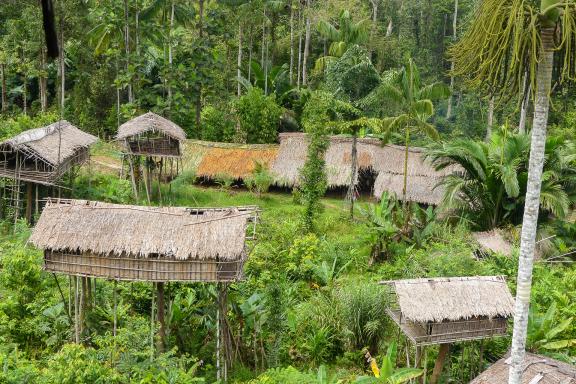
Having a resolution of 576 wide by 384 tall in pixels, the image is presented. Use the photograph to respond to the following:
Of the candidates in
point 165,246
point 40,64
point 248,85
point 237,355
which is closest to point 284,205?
point 248,85

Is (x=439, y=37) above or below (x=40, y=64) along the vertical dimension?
above

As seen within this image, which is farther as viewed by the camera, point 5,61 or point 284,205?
point 5,61

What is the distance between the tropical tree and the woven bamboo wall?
8.52 metres

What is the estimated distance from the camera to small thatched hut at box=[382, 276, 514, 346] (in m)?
9.06

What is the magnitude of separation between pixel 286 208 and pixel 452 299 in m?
11.1

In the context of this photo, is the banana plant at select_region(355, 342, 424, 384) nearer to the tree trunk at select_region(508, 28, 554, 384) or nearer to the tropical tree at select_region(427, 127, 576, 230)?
the tree trunk at select_region(508, 28, 554, 384)

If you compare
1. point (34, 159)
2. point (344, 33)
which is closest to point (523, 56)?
point (34, 159)

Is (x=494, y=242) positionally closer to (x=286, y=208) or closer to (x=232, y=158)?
(x=286, y=208)

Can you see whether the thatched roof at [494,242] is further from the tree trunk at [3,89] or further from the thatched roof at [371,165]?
the tree trunk at [3,89]

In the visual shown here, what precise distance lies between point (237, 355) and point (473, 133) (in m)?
20.4

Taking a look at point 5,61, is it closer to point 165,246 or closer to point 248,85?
point 248,85

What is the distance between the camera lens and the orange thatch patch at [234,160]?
21.9m

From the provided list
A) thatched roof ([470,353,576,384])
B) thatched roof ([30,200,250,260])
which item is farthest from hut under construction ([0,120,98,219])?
thatched roof ([470,353,576,384])

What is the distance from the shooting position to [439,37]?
1393 inches
